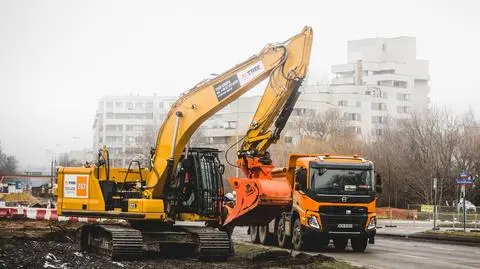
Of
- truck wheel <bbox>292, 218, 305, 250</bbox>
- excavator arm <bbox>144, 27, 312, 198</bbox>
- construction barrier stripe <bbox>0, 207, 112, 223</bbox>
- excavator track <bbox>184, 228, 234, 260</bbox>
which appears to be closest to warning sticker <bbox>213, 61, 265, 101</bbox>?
excavator arm <bbox>144, 27, 312, 198</bbox>

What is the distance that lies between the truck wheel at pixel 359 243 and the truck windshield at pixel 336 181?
5.52 feet

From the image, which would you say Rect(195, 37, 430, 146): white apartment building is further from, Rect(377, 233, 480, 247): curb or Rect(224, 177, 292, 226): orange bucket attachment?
Rect(224, 177, 292, 226): orange bucket attachment

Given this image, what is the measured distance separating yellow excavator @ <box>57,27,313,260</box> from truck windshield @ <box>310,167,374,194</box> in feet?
12.8

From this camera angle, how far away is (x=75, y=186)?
22.5 meters

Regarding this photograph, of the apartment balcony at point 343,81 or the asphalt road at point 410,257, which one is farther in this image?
the apartment balcony at point 343,81

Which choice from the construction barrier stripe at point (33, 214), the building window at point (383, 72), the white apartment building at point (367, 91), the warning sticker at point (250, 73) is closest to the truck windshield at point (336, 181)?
the warning sticker at point (250, 73)

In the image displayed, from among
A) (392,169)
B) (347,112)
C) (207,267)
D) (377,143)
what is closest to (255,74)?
(207,267)

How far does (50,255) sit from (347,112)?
11826 cm

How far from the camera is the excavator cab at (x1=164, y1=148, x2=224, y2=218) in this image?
21953 mm

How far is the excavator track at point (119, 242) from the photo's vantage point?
20.4 metres

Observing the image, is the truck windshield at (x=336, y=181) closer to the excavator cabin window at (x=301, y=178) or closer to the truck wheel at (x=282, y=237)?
the excavator cabin window at (x=301, y=178)

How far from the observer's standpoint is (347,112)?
5389 inches

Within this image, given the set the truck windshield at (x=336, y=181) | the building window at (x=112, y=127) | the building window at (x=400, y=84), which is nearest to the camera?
the truck windshield at (x=336, y=181)

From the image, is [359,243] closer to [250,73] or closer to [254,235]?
[254,235]
